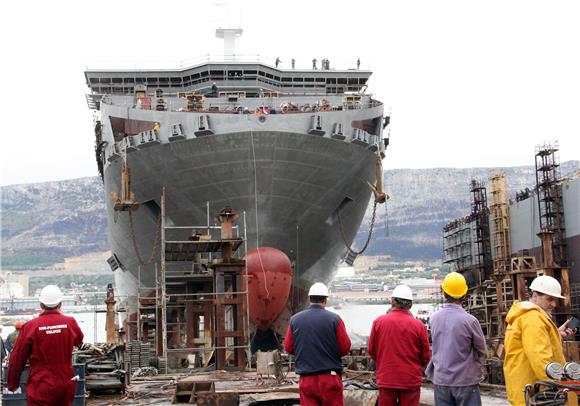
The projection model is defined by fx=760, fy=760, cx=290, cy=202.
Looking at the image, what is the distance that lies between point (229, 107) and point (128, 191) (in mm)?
5251

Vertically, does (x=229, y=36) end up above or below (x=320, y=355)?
above

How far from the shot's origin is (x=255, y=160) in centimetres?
2202

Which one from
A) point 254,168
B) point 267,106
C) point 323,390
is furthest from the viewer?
point 267,106

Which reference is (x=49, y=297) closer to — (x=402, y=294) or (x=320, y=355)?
(x=320, y=355)

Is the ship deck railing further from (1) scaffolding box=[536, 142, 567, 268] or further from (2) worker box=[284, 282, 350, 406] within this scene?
(2) worker box=[284, 282, 350, 406]

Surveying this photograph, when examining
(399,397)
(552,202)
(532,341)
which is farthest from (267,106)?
(532,341)

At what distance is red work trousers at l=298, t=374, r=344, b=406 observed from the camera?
643cm

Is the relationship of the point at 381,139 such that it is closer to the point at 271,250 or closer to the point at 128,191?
the point at 271,250

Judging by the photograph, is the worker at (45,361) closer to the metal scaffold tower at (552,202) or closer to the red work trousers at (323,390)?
the red work trousers at (323,390)

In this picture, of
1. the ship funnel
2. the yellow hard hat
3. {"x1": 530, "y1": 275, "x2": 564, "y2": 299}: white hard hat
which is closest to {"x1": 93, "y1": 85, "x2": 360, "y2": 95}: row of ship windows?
the ship funnel

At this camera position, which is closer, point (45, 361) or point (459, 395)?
point (459, 395)

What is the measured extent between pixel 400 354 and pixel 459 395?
22.9 inches

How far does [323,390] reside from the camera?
21.1 feet

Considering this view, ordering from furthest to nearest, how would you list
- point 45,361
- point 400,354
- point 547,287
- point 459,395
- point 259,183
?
point 259,183
point 400,354
point 45,361
point 459,395
point 547,287
